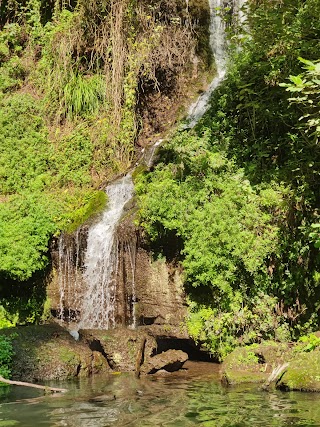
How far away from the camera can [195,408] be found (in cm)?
637

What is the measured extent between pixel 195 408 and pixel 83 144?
8.95 m

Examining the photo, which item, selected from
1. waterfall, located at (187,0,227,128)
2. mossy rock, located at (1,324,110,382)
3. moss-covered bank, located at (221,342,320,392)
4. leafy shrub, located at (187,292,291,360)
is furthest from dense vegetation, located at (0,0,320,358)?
mossy rock, located at (1,324,110,382)

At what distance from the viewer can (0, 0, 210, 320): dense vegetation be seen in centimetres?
1351

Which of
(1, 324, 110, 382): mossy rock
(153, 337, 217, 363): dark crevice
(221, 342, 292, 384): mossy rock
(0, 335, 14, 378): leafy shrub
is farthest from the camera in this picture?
(153, 337, 217, 363): dark crevice

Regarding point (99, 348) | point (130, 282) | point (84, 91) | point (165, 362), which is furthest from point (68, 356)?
point (84, 91)

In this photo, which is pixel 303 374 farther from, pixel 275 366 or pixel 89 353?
pixel 89 353

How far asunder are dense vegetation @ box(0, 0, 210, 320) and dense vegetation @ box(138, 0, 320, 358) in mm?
2567

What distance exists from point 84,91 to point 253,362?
30.1ft

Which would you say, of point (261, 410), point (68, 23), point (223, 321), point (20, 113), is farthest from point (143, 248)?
point (68, 23)

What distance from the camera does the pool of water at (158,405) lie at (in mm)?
5773

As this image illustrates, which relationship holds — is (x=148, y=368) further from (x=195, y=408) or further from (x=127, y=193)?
(x=127, y=193)

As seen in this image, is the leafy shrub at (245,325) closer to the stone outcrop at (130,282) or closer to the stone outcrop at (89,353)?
the stone outcrop at (89,353)

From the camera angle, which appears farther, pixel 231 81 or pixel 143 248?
pixel 231 81

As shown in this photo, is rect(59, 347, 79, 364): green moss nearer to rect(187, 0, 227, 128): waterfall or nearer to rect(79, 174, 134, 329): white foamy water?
rect(79, 174, 134, 329): white foamy water
